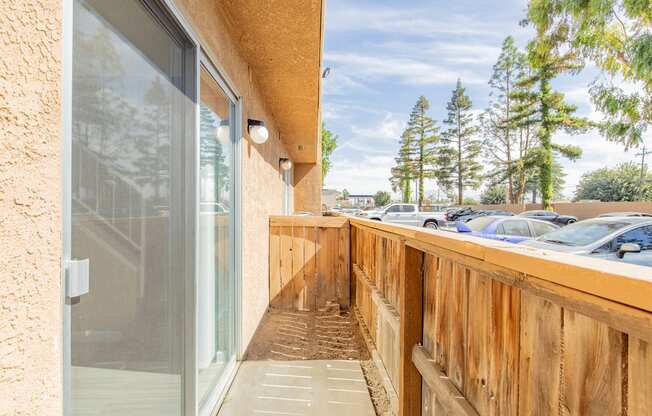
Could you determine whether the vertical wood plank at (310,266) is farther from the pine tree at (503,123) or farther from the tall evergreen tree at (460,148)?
the tall evergreen tree at (460,148)

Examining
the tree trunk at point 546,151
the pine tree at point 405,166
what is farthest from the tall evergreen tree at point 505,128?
the pine tree at point 405,166

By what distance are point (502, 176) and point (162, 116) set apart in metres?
Result: 29.9

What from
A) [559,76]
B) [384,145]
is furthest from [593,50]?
[384,145]

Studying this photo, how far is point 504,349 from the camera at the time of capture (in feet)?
3.20

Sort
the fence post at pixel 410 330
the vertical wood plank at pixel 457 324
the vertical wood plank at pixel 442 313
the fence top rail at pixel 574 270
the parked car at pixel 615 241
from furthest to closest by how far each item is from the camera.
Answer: the parked car at pixel 615 241 < the fence post at pixel 410 330 < the vertical wood plank at pixel 442 313 < the vertical wood plank at pixel 457 324 < the fence top rail at pixel 574 270

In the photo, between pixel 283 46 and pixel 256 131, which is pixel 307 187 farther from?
pixel 283 46

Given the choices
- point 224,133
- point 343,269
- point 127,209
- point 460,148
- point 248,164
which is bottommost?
point 343,269

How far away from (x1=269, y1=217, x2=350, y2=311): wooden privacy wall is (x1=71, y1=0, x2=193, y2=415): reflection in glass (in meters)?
2.55

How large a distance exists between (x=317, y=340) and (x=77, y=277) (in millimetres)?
2785

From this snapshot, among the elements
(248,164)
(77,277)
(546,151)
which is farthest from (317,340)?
(546,151)

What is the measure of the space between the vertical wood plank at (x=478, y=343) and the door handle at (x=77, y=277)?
48.5 inches

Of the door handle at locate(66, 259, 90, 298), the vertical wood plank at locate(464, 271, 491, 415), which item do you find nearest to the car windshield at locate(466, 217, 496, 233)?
the vertical wood plank at locate(464, 271, 491, 415)

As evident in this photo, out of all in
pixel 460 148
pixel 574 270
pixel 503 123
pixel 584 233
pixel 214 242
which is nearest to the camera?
pixel 574 270

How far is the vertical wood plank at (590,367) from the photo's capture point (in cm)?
61
